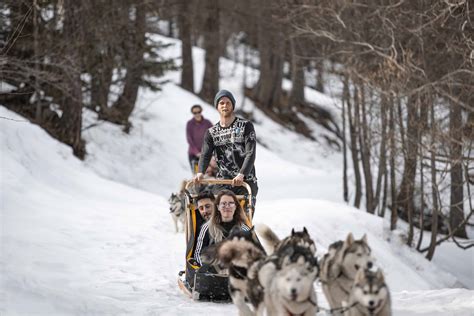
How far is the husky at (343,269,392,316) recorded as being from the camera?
154 inches

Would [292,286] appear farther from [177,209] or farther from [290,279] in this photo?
[177,209]

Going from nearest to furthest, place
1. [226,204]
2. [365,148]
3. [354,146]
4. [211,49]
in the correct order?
[226,204]
[365,148]
[354,146]
[211,49]

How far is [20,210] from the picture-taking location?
10.2 meters

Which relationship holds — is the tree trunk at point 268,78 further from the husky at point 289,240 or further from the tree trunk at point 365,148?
the husky at point 289,240

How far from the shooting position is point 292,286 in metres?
4.04

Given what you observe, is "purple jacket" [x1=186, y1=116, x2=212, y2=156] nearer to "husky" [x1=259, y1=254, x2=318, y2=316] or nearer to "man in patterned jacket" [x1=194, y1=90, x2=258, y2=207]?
"man in patterned jacket" [x1=194, y1=90, x2=258, y2=207]

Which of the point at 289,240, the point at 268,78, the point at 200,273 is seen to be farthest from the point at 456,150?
the point at 268,78

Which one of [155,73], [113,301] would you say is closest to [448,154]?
[113,301]

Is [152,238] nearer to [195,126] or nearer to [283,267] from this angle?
[195,126]

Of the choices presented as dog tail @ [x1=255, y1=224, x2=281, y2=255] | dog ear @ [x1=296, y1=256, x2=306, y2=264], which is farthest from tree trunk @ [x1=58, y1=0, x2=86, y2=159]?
dog ear @ [x1=296, y1=256, x2=306, y2=264]

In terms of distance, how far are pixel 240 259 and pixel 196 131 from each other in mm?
7885

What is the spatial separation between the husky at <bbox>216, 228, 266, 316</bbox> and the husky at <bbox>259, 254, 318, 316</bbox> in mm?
511

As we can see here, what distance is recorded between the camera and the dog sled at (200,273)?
20.7ft

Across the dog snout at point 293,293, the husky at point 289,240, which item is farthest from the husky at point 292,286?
the husky at point 289,240
